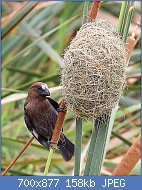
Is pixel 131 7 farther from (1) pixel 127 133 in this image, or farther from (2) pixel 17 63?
(2) pixel 17 63

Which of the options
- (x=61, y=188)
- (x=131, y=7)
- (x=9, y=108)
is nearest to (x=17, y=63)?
(x=9, y=108)

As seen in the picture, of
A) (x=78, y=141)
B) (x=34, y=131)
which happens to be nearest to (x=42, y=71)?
(x=34, y=131)

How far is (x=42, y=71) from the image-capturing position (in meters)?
2.18

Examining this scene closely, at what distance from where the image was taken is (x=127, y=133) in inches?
74.3

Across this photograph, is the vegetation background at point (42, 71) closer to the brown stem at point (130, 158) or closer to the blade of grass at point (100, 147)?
the brown stem at point (130, 158)

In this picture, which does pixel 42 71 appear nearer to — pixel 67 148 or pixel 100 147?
pixel 67 148

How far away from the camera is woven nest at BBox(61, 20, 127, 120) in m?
1.02

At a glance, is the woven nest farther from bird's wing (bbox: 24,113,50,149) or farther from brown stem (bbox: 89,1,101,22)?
bird's wing (bbox: 24,113,50,149)

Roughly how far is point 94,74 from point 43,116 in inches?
10.5

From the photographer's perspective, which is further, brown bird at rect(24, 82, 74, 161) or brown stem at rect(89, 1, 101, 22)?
brown bird at rect(24, 82, 74, 161)

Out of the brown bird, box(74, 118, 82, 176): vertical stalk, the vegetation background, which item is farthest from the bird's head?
the vegetation background

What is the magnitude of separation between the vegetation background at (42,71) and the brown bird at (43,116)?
339mm

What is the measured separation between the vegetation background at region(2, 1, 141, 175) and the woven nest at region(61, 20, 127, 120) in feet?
1.86

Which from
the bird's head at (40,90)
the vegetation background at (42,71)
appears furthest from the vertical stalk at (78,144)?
the vegetation background at (42,71)
